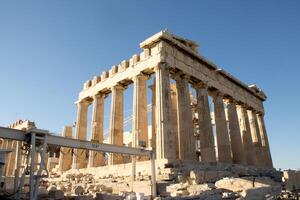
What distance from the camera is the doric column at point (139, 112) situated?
21938 mm

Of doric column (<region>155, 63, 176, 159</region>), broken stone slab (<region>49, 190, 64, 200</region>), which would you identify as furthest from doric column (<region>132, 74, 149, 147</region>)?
broken stone slab (<region>49, 190, 64, 200</region>)

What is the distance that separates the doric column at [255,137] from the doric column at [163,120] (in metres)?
17.5

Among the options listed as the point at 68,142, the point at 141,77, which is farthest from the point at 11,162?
the point at 68,142

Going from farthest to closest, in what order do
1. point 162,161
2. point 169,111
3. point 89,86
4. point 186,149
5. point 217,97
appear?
point 89,86, point 217,97, point 186,149, point 169,111, point 162,161

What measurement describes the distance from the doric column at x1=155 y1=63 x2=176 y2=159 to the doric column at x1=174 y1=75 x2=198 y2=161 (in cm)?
229

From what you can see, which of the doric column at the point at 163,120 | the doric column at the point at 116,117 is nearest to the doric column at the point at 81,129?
the doric column at the point at 116,117

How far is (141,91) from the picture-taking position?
77.5 ft

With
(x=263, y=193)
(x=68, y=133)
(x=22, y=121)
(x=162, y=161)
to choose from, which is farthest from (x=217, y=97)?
(x=22, y=121)

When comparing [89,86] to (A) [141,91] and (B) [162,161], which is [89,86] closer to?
(A) [141,91]

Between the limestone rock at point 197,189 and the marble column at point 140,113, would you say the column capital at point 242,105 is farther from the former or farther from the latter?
the limestone rock at point 197,189

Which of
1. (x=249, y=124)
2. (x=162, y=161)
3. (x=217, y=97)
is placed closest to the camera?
(x=162, y=161)

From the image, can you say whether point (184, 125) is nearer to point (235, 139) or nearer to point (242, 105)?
point (235, 139)

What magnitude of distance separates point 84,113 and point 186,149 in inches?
533

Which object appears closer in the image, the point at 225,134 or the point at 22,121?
the point at 225,134
